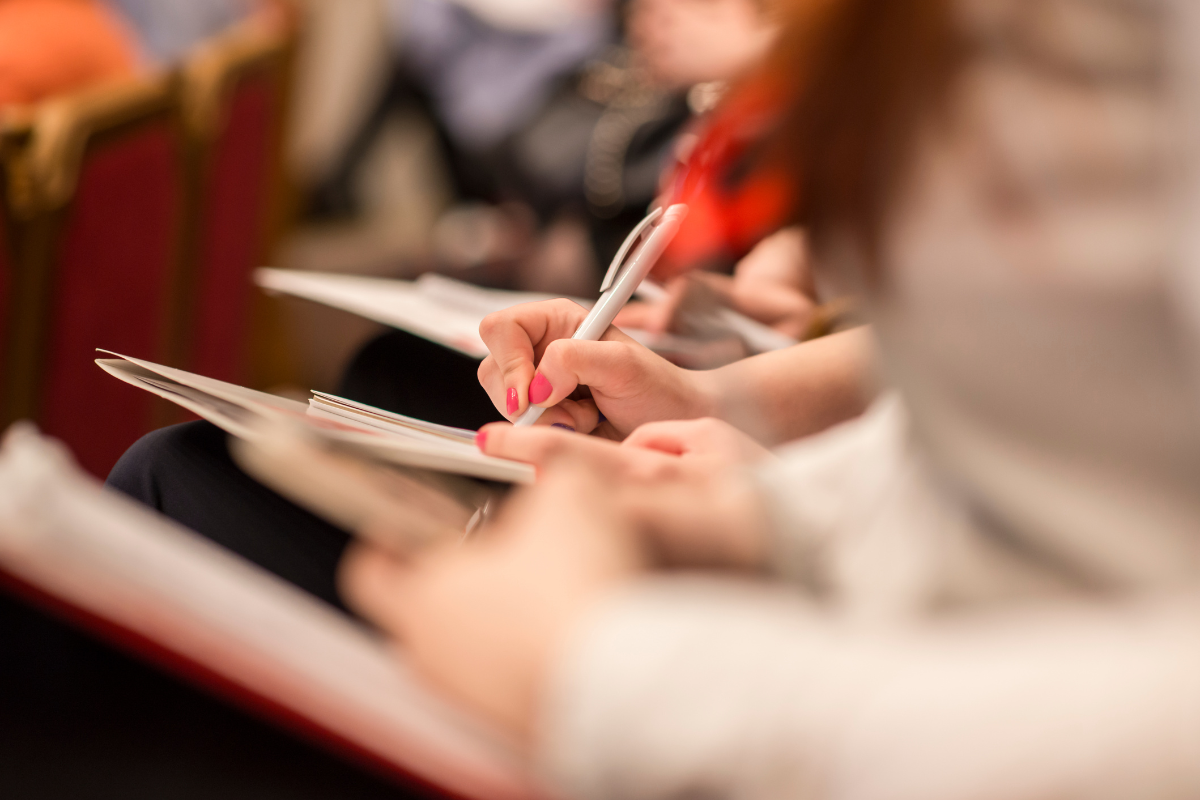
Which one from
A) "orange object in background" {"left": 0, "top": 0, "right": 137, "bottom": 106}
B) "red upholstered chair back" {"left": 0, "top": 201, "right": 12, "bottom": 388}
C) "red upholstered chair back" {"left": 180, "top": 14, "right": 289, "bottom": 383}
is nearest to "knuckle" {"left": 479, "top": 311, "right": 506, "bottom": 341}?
"red upholstered chair back" {"left": 0, "top": 201, "right": 12, "bottom": 388}

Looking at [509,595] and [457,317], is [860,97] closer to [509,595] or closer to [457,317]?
[509,595]

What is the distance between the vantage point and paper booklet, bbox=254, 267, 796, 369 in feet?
2.30

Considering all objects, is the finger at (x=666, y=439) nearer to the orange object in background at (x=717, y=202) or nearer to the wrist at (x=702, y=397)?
the wrist at (x=702, y=397)

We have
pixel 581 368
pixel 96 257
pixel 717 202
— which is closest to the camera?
pixel 581 368

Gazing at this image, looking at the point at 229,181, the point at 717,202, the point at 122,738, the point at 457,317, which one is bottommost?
the point at 122,738

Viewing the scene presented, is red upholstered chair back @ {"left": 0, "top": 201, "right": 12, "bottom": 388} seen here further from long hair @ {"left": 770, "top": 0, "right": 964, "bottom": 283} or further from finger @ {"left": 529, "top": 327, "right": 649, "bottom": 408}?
long hair @ {"left": 770, "top": 0, "right": 964, "bottom": 283}

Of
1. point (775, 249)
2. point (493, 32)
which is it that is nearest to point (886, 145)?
point (775, 249)

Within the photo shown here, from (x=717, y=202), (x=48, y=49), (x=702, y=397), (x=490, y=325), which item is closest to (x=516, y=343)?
(x=490, y=325)

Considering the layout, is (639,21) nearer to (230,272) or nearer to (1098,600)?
(230,272)

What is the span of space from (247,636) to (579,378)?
287 mm

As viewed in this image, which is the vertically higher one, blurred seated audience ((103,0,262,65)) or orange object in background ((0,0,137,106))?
blurred seated audience ((103,0,262,65))

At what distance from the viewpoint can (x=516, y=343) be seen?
23.0 inches

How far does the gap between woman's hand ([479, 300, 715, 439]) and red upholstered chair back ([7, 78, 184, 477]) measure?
0.78 m

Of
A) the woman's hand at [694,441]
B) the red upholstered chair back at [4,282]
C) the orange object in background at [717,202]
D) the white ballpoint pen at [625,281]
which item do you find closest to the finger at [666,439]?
the woman's hand at [694,441]
